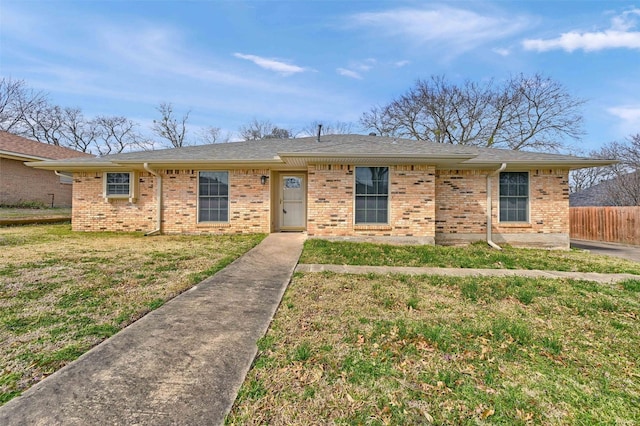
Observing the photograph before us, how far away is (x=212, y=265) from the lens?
5422 mm

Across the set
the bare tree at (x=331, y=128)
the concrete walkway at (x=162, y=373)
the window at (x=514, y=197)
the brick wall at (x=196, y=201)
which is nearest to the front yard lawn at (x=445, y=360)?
the concrete walkway at (x=162, y=373)

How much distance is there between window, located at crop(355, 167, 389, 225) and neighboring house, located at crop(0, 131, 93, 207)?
13471 mm

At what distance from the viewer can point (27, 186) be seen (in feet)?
47.8

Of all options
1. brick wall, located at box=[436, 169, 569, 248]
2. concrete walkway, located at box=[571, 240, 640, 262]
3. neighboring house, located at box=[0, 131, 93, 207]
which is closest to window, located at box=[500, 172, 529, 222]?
brick wall, located at box=[436, 169, 569, 248]

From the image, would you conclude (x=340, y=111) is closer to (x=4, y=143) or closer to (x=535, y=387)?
(x=4, y=143)

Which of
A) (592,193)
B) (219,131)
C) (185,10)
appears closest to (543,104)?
(592,193)

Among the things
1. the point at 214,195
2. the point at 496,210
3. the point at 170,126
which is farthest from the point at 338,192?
the point at 170,126

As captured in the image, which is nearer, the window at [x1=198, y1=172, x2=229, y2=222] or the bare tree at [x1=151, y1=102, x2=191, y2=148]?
the window at [x1=198, y1=172, x2=229, y2=222]

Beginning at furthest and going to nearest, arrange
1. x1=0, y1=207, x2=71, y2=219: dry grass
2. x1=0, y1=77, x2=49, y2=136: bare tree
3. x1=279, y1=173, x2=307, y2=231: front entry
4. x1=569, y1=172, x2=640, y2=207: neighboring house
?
x1=0, y1=77, x2=49, y2=136: bare tree → x1=569, y1=172, x2=640, y2=207: neighboring house → x1=0, y1=207, x2=71, y2=219: dry grass → x1=279, y1=173, x2=307, y2=231: front entry

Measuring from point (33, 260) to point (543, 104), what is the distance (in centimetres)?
2967

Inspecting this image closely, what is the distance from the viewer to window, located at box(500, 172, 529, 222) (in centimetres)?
910

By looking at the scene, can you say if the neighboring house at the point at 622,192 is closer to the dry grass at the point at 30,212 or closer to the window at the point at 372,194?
the window at the point at 372,194

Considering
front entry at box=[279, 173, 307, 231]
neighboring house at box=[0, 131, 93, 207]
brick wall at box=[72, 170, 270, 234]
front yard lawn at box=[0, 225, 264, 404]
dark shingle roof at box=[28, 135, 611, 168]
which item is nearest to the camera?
front yard lawn at box=[0, 225, 264, 404]

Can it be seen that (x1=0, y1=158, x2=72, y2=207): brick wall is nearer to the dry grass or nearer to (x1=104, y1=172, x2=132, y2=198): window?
the dry grass
